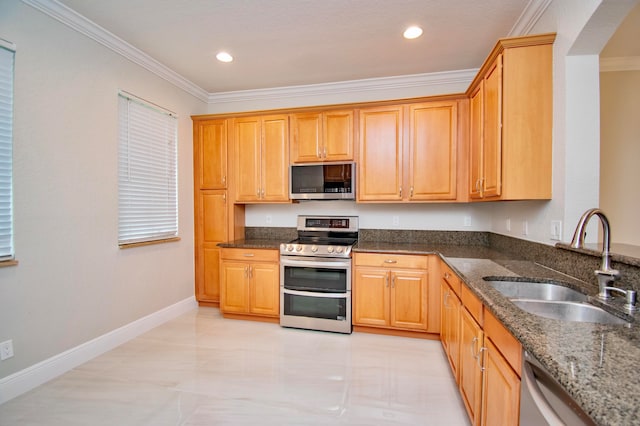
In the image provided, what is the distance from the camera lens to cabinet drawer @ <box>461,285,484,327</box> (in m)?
1.46

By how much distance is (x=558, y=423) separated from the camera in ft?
2.53

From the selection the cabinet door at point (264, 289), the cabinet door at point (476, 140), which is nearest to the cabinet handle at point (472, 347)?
the cabinet door at point (476, 140)

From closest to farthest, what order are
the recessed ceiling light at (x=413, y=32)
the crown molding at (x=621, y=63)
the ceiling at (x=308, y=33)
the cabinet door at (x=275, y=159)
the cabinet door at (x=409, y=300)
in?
1. the ceiling at (x=308, y=33)
2. the recessed ceiling light at (x=413, y=32)
3. the crown molding at (x=621, y=63)
4. the cabinet door at (x=409, y=300)
5. the cabinet door at (x=275, y=159)

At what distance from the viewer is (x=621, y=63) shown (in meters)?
2.68

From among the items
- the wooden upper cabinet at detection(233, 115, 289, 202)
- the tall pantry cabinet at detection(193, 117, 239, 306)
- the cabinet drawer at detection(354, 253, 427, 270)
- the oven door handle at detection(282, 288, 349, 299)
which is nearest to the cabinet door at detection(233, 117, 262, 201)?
the wooden upper cabinet at detection(233, 115, 289, 202)

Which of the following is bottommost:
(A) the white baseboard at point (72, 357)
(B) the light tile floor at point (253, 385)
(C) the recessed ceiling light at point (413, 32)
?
(B) the light tile floor at point (253, 385)

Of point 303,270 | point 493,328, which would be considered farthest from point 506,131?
point 303,270

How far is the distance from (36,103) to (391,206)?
3.24 meters

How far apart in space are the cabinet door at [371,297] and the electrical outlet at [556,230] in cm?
137

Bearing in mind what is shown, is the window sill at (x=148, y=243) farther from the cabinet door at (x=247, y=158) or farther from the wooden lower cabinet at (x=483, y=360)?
the wooden lower cabinet at (x=483, y=360)

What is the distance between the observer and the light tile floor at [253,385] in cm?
178

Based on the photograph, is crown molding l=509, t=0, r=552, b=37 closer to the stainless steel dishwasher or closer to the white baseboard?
the stainless steel dishwasher

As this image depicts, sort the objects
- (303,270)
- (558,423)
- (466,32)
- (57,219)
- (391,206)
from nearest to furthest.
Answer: (558,423) → (57,219) → (466,32) → (303,270) → (391,206)

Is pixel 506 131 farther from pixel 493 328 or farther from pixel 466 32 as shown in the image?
pixel 493 328
